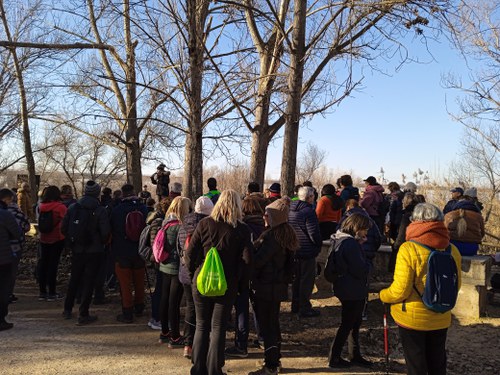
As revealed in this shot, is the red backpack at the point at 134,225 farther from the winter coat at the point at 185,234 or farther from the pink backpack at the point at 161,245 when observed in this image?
the winter coat at the point at 185,234

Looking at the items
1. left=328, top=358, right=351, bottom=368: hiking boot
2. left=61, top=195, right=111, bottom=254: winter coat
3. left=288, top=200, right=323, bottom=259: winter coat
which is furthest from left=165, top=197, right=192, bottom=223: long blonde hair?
left=328, top=358, right=351, bottom=368: hiking boot

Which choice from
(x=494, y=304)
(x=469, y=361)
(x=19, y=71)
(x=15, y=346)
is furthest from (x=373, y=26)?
(x=19, y=71)

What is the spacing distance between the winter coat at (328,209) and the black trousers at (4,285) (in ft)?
16.0

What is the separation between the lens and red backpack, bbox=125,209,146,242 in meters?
5.73

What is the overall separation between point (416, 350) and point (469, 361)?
2.06m

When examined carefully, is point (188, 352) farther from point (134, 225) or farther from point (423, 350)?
point (423, 350)

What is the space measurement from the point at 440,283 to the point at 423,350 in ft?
2.07

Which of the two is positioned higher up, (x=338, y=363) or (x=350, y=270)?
(x=350, y=270)

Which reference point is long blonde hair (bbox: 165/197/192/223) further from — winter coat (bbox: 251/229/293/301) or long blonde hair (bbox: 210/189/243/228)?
winter coat (bbox: 251/229/293/301)

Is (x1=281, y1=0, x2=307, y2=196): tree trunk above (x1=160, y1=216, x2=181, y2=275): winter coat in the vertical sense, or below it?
above

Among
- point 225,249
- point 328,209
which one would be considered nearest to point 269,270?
point 225,249

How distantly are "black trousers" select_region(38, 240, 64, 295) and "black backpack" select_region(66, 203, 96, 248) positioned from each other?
1350 millimetres

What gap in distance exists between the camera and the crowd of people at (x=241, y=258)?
3465mm

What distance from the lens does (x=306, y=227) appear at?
233 inches
